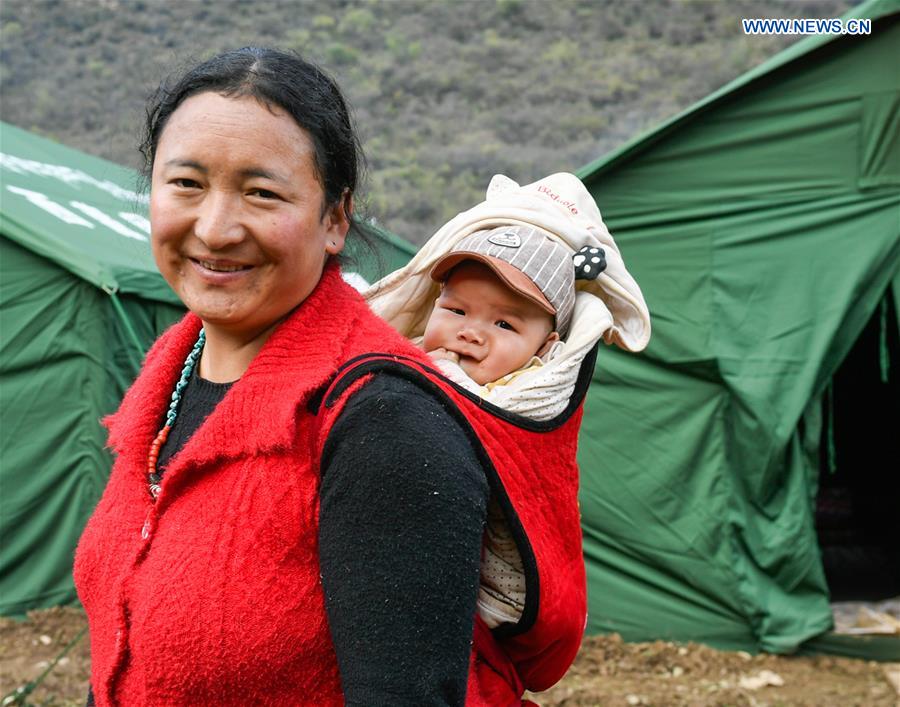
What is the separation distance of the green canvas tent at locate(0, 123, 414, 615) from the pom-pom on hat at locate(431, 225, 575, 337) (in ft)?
13.6

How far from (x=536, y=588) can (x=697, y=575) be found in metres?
4.54

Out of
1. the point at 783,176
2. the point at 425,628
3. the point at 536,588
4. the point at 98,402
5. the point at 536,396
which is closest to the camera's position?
the point at 425,628

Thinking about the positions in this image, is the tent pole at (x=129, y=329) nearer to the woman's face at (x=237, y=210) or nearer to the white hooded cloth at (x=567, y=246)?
the white hooded cloth at (x=567, y=246)

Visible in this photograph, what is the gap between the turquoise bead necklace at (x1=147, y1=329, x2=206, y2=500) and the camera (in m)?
1.33

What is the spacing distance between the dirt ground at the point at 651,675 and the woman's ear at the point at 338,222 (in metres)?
4.14

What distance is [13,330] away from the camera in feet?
17.9

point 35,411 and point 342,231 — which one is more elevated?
point 342,231

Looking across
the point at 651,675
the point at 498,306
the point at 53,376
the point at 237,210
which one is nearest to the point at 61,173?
the point at 53,376

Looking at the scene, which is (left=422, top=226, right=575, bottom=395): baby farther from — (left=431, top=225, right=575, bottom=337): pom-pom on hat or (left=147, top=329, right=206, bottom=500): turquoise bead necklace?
(left=147, top=329, right=206, bottom=500): turquoise bead necklace

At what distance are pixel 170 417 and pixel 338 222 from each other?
0.37 metres

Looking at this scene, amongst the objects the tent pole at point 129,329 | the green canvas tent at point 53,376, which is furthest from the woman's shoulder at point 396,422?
the green canvas tent at point 53,376

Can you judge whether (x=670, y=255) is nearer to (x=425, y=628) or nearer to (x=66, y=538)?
(x=66, y=538)

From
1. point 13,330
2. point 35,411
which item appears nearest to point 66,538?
point 35,411

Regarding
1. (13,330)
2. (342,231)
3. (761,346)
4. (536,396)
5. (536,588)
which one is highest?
(342,231)
